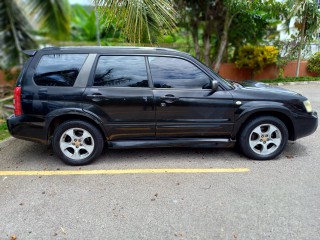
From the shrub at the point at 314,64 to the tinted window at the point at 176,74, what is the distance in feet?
30.7

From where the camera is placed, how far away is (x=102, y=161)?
164 inches

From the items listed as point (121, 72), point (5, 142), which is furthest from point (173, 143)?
point (5, 142)

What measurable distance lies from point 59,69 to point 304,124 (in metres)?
3.72

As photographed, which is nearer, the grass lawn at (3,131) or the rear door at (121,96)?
the rear door at (121,96)

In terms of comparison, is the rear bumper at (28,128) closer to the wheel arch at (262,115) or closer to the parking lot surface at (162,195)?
the parking lot surface at (162,195)

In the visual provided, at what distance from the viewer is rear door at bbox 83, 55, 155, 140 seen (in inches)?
150

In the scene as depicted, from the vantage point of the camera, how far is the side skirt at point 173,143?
3.99m

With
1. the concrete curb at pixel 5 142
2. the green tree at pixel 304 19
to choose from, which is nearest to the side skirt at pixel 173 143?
the concrete curb at pixel 5 142

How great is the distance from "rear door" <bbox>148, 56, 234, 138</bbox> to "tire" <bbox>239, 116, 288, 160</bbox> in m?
0.33

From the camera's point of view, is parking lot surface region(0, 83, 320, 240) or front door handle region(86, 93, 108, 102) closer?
parking lot surface region(0, 83, 320, 240)

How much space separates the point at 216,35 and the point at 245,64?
1730 millimetres

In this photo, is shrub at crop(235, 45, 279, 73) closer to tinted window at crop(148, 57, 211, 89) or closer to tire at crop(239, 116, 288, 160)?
tire at crop(239, 116, 288, 160)

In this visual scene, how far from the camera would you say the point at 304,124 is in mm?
4082

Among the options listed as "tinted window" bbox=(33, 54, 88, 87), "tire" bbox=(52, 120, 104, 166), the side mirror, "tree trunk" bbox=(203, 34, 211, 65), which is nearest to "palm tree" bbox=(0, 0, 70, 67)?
"tinted window" bbox=(33, 54, 88, 87)
